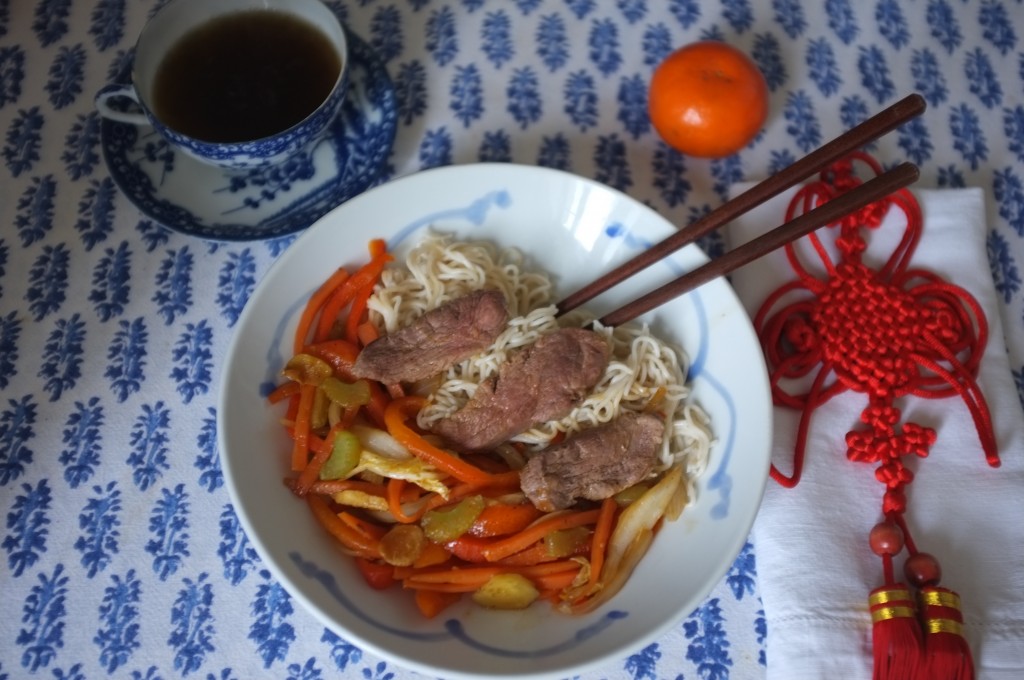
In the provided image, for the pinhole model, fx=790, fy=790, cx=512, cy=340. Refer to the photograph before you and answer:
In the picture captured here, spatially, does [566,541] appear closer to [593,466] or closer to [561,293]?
[593,466]

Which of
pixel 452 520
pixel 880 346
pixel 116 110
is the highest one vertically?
pixel 880 346

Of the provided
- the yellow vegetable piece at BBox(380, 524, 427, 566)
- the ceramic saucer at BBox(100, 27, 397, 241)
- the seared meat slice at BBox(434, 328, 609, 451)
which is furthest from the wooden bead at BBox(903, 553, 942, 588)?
the ceramic saucer at BBox(100, 27, 397, 241)

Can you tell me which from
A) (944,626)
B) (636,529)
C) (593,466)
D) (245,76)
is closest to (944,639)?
(944,626)

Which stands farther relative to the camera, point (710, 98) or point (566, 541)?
point (710, 98)

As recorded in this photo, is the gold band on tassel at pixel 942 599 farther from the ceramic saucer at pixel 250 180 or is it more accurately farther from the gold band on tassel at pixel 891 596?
the ceramic saucer at pixel 250 180

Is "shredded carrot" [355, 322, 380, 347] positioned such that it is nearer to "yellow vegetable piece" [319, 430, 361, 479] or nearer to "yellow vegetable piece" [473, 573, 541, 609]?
"yellow vegetable piece" [319, 430, 361, 479]

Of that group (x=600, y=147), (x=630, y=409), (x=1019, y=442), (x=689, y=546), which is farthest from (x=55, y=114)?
(x=1019, y=442)
